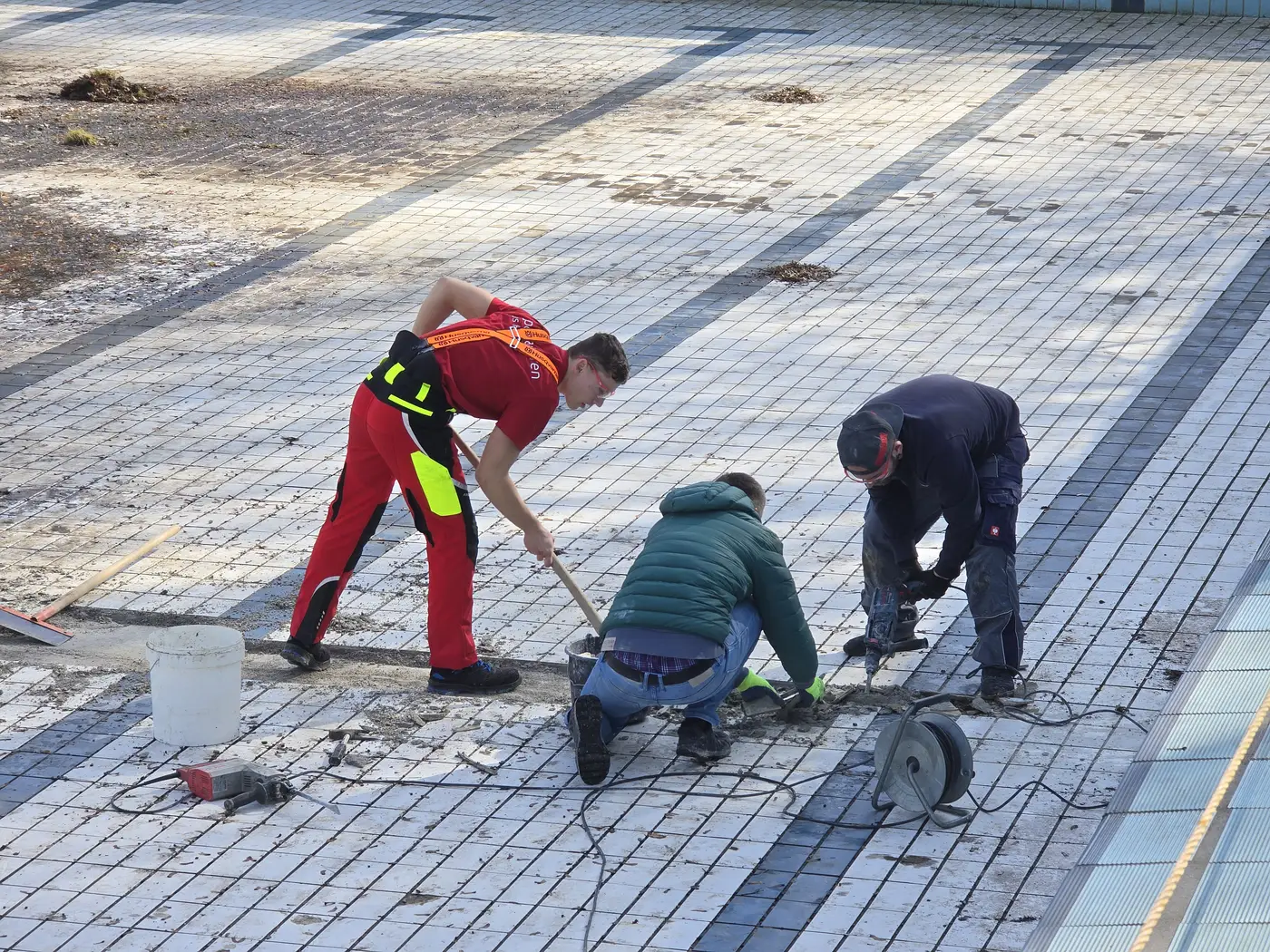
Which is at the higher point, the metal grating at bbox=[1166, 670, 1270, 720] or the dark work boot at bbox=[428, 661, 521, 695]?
the dark work boot at bbox=[428, 661, 521, 695]

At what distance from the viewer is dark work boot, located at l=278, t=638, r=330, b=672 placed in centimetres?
595

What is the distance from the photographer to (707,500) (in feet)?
17.6

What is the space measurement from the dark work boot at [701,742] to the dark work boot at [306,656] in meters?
1.39

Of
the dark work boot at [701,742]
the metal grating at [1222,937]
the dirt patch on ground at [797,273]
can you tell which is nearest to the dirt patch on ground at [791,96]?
the dirt patch on ground at [797,273]

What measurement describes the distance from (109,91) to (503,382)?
1000 centimetres

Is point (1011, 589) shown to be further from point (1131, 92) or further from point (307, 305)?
point (1131, 92)

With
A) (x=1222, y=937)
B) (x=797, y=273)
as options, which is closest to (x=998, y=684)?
(x=1222, y=937)

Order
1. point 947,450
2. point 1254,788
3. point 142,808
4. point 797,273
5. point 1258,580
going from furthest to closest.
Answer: point 797,273
point 1258,580
point 947,450
point 142,808
point 1254,788

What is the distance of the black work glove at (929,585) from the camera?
5.69 m

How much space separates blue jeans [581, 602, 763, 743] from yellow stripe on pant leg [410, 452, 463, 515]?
2.47 feet

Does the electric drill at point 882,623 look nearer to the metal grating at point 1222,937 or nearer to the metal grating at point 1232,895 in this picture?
the metal grating at point 1232,895

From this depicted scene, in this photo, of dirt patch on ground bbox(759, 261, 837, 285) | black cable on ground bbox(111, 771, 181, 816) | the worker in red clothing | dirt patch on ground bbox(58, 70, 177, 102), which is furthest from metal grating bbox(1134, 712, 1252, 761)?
dirt patch on ground bbox(58, 70, 177, 102)

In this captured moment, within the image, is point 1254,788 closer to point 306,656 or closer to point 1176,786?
point 1176,786

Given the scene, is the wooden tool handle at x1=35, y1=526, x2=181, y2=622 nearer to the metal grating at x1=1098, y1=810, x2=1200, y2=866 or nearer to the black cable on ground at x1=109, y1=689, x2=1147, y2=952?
the black cable on ground at x1=109, y1=689, x2=1147, y2=952
